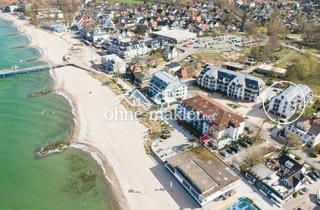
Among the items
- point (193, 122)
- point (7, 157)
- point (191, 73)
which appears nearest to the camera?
point (7, 157)

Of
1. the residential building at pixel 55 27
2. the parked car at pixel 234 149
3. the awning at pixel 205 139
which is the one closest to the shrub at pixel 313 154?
the parked car at pixel 234 149

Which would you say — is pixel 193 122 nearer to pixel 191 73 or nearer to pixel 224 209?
pixel 224 209

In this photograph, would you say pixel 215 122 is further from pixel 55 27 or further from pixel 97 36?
pixel 55 27

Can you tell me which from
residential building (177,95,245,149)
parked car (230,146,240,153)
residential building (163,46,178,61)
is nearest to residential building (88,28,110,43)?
residential building (163,46,178,61)

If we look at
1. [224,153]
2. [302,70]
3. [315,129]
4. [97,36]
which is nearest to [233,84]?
[315,129]

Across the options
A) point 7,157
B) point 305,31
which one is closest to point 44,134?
point 7,157

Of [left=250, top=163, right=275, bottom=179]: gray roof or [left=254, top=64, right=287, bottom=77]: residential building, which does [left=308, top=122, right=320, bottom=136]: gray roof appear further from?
[left=254, top=64, right=287, bottom=77]: residential building
